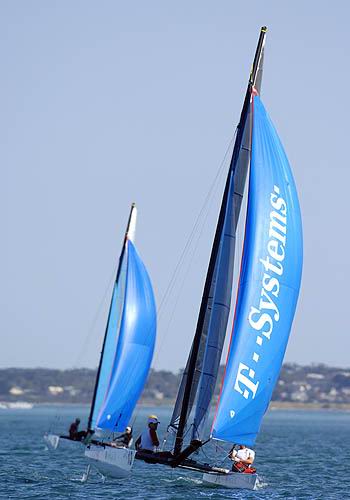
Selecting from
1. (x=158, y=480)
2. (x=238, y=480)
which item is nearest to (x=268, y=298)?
(x=238, y=480)

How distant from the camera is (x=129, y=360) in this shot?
41562 millimetres

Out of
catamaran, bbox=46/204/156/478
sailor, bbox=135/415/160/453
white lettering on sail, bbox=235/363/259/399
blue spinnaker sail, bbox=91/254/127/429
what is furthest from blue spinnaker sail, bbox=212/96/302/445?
blue spinnaker sail, bbox=91/254/127/429

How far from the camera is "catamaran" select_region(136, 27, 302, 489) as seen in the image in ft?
92.0

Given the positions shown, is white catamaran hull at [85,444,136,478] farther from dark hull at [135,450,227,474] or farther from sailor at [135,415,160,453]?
dark hull at [135,450,227,474]

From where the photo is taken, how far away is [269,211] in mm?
28281

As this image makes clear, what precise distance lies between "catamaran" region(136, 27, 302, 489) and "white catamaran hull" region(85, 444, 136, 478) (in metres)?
4.26

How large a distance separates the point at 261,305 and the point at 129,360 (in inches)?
560

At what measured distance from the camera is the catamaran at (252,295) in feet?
92.0

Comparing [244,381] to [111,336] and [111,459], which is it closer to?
[111,459]

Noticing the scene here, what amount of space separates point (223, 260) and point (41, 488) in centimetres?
918

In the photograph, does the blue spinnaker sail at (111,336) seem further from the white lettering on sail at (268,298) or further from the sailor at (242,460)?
the white lettering on sail at (268,298)

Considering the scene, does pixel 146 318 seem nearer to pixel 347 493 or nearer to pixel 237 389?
pixel 347 493

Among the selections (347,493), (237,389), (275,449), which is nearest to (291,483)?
(347,493)

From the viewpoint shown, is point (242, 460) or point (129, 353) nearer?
point (242, 460)
